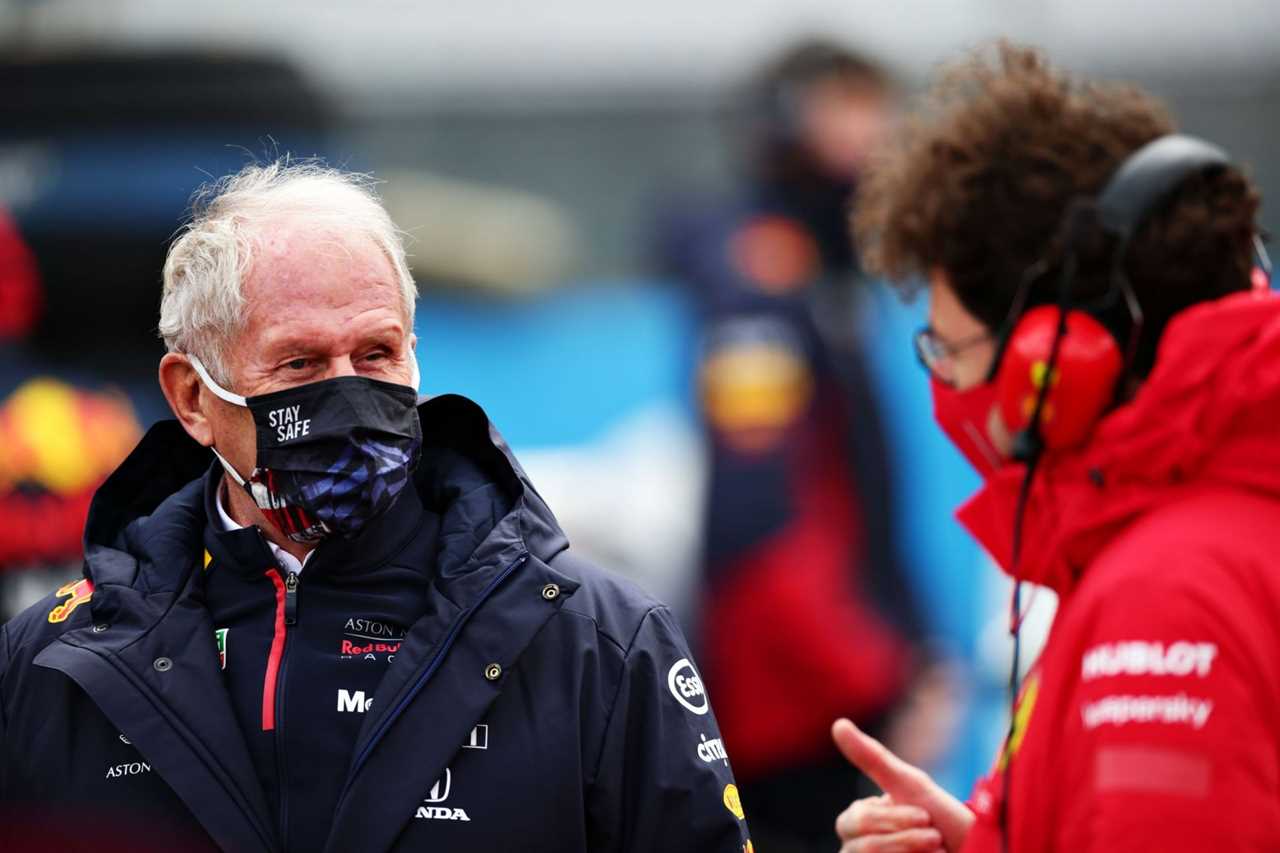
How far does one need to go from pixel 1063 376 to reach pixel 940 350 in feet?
0.97

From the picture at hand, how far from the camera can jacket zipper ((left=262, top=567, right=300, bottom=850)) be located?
7.25 feet

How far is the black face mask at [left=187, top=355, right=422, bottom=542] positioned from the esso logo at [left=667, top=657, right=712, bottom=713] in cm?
45

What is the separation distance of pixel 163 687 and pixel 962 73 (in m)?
1.32

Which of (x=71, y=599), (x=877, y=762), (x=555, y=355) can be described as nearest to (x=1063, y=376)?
(x=877, y=762)

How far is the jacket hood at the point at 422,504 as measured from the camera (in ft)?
7.72

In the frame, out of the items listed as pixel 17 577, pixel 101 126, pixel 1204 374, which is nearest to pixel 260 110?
pixel 101 126

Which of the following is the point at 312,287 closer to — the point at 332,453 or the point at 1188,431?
the point at 332,453

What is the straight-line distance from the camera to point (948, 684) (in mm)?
5266

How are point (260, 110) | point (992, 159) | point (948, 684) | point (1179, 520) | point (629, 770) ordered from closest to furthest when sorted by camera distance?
point (1179, 520) < point (992, 159) < point (629, 770) < point (948, 684) < point (260, 110)

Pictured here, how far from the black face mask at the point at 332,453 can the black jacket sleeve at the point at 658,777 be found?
40 centimetres

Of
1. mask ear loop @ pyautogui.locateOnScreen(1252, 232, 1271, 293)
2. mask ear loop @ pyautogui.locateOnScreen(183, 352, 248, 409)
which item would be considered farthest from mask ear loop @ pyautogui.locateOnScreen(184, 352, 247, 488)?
mask ear loop @ pyautogui.locateOnScreen(1252, 232, 1271, 293)

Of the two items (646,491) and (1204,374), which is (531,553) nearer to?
(1204,374)

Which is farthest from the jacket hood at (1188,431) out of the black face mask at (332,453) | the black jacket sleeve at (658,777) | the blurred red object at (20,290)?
the blurred red object at (20,290)

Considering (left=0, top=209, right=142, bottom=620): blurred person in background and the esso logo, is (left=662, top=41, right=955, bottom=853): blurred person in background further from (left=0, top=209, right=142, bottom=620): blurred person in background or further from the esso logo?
the esso logo
